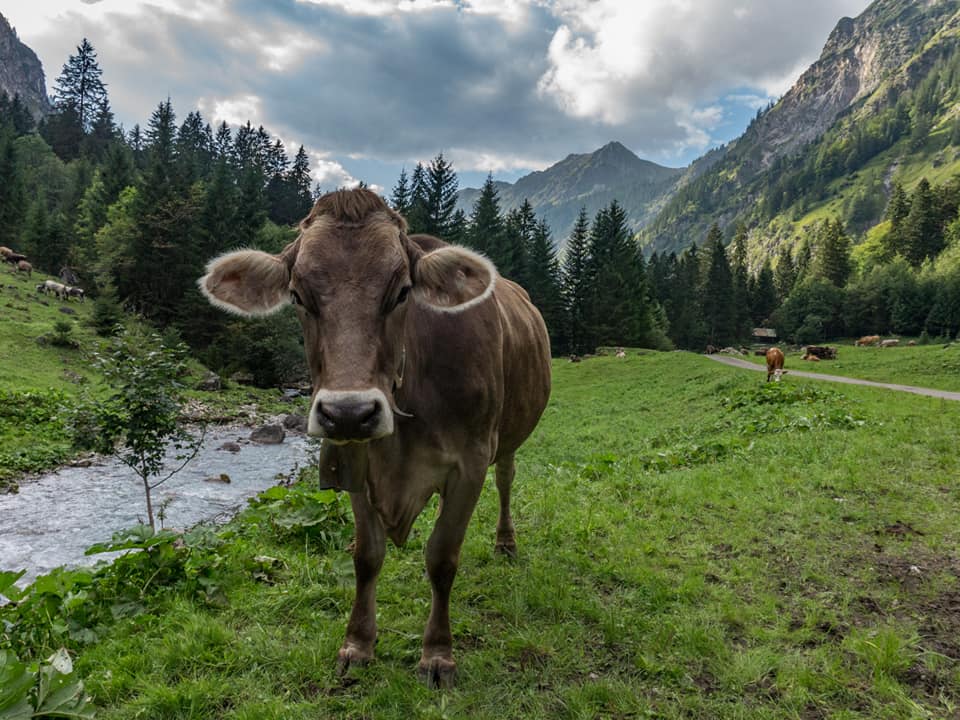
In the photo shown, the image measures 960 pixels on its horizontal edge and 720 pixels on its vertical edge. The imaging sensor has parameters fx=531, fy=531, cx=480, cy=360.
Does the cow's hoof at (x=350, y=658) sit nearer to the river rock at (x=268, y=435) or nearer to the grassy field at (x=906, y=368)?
the river rock at (x=268, y=435)

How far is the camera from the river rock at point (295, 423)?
21.0m

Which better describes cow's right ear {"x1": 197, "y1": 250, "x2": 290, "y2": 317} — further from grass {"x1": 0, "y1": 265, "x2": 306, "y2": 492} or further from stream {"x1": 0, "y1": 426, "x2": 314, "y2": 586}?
grass {"x1": 0, "y1": 265, "x2": 306, "y2": 492}

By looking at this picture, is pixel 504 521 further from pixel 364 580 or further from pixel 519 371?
pixel 364 580

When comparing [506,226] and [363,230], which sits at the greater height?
[506,226]

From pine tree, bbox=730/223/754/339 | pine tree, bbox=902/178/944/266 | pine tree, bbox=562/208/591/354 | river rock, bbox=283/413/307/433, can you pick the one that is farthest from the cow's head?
pine tree, bbox=902/178/944/266

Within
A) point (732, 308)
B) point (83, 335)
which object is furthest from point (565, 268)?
point (83, 335)

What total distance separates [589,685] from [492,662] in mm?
664

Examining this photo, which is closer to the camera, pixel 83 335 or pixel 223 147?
pixel 83 335

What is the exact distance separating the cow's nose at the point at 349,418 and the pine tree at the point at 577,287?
54.1m

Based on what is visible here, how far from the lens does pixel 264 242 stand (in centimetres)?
4325

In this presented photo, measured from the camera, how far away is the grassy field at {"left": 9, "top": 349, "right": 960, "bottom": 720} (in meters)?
3.20

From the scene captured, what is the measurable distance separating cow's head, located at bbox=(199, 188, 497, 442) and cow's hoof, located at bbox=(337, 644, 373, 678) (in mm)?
1953

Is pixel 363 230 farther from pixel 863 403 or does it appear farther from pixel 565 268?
pixel 565 268

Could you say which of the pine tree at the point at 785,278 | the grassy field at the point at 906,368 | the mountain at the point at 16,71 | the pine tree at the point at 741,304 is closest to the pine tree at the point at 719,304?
the pine tree at the point at 741,304
